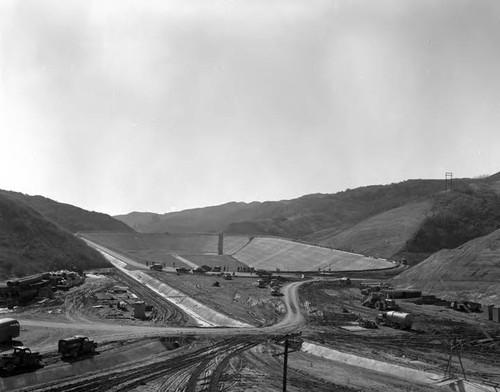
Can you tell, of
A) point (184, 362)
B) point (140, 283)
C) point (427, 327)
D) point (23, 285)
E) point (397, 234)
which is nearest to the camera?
point (184, 362)

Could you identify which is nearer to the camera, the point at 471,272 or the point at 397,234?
the point at 471,272

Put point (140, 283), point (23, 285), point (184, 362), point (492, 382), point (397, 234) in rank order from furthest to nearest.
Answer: point (397, 234) < point (140, 283) < point (23, 285) < point (184, 362) < point (492, 382)

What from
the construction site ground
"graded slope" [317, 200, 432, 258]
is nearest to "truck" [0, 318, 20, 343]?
the construction site ground

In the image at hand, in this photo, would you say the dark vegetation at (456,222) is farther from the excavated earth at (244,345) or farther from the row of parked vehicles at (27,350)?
the row of parked vehicles at (27,350)

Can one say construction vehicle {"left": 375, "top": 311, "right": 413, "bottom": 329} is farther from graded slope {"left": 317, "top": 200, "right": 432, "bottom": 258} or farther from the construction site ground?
graded slope {"left": 317, "top": 200, "right": 432, "bottom": 258}

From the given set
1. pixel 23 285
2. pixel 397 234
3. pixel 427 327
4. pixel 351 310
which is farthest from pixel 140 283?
pixel 397 234

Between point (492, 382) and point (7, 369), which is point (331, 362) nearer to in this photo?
point (492, 382)

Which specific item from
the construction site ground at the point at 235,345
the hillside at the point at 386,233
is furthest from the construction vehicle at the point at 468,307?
the hillside at the point at 386,233

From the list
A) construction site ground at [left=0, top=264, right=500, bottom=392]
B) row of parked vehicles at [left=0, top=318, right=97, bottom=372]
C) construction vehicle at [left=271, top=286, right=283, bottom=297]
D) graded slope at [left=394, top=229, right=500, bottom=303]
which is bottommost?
construction site ground at [left=0, top=264, right=500, bottom=392]
